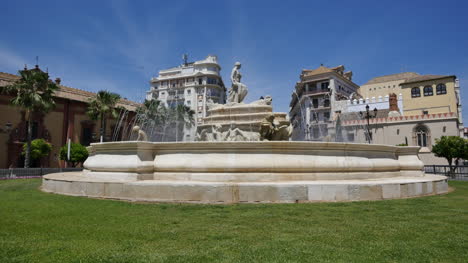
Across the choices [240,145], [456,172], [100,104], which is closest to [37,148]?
[100,104]

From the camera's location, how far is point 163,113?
2110 inches

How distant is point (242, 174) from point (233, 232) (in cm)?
307

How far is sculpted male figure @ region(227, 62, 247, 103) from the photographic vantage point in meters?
15.4

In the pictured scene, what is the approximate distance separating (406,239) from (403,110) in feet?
169

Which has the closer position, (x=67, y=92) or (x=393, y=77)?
(x=67, y=92)

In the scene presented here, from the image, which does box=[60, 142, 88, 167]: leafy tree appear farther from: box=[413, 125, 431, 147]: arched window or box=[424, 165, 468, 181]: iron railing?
box=[413, 125, 431, 147]: arched window

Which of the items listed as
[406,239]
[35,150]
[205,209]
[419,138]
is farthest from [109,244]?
[419,138]

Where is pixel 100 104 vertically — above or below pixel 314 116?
below

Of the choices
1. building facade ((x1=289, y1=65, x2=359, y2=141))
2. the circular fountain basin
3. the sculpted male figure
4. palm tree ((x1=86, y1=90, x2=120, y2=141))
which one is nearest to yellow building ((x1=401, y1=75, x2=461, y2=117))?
building facade ((x1=289, y1=65, x2=359, y2=141))

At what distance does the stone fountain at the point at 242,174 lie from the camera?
5.93m

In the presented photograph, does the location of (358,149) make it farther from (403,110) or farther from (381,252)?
(403,110)

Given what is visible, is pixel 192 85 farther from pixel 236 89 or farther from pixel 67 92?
pixel 236 89

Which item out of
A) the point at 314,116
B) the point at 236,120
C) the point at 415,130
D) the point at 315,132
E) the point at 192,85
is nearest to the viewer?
the point at 236,120

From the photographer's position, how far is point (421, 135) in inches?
1474
